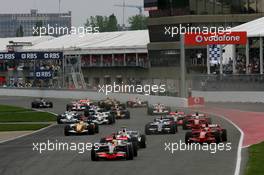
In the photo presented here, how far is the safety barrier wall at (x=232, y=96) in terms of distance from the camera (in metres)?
66.3

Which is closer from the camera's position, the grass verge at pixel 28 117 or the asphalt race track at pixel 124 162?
the asphalt race track at pixel 124 162

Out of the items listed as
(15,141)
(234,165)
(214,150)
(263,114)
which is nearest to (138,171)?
(234,165)

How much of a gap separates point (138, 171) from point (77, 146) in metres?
10.1

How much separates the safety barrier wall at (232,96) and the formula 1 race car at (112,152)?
40.4 meters

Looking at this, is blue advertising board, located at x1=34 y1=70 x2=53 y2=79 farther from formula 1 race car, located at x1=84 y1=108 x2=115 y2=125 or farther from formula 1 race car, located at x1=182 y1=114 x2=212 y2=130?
formula 1 race car, located at x1=182 y1=114 x2=212 y2=130

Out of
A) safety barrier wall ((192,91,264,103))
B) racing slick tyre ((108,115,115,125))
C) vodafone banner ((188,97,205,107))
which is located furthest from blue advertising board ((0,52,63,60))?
racing slick tyre ((108,115,115,125))

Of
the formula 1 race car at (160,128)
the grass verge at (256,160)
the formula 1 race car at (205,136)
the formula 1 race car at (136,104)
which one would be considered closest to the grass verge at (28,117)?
the formula 1 race car at (136,104)

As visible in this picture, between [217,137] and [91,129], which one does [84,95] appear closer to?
[91,129]

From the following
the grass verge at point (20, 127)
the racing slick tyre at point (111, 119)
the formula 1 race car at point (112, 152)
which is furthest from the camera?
the racing slick tyre at point (111, 119)

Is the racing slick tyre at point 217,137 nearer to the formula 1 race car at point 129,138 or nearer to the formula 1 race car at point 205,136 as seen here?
the formula 1 race car at point 205,136

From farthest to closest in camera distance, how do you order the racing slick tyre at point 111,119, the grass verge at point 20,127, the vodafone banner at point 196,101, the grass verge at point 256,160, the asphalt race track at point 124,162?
the vodafone banner at point 196,101
the racing slick tyre at point 111,119
the grass verge at point 20,127
the asphalt race track at point 124,162
the grass verge at point 256,160

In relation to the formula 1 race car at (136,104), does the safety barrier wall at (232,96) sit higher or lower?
higher

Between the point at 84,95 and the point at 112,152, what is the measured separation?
5818cm

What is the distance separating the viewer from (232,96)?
6875 centimetres
